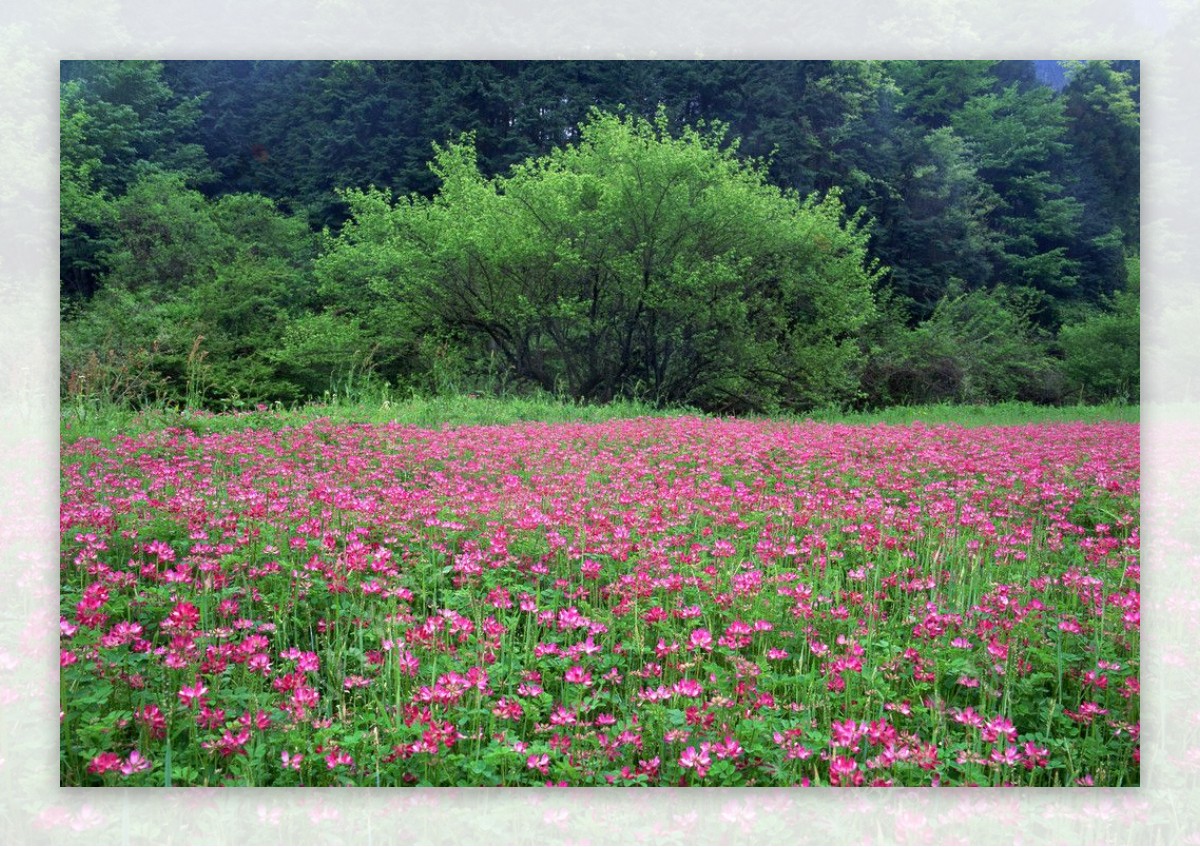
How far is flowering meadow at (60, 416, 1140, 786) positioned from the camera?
7.43ft

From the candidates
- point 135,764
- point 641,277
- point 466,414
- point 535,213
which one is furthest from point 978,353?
point 135,764

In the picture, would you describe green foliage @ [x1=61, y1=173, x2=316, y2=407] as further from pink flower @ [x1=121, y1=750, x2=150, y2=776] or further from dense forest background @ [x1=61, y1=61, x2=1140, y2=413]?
pink flower @ [x1=121, y1=750, x2=150, y2=776]

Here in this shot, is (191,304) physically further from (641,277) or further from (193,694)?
(641,277)

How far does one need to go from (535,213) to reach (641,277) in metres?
0.87

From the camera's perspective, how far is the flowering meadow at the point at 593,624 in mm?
2266

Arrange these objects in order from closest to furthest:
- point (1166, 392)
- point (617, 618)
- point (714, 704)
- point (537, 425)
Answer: point (714, 704)
point (617, 618)
point (1166, 392)
point (537, 425)

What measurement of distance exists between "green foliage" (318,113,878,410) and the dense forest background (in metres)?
0.03

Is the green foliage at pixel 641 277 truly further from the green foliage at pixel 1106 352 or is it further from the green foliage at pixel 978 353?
the green foliage at pixel 1106 352

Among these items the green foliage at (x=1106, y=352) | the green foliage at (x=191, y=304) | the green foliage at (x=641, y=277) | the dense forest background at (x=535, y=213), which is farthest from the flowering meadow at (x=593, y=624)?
the green foliage at (x=641, y=277)

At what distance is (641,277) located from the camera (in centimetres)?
605

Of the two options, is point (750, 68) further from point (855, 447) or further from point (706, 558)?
point (706, 558)

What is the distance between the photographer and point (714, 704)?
222 centimetres

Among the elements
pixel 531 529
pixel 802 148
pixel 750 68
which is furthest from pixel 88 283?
pixel 802 148

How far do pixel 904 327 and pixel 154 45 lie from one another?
3.69 meters
